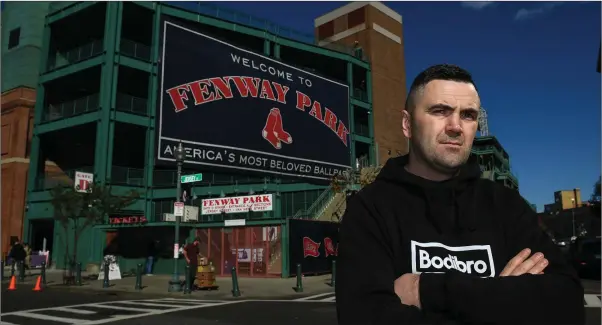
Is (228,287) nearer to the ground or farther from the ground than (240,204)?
nearer to the ground

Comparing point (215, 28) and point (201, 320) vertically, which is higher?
point (215, 28)

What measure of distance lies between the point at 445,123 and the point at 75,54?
122 feet

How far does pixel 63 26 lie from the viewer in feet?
115

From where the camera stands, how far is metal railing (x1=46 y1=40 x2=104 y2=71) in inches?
1276

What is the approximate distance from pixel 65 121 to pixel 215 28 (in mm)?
13080

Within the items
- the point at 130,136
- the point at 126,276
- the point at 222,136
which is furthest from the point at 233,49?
the point at 130,136

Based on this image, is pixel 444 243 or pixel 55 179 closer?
pixel 444 243

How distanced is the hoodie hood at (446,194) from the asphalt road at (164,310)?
302 inches

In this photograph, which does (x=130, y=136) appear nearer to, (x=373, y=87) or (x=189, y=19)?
(x=189, y=19)

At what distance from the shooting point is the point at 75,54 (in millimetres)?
34031

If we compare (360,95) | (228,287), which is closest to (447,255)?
(228,287)

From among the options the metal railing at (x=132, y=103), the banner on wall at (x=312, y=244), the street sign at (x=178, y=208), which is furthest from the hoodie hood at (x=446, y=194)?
the metal railing at (x=132, y=103)

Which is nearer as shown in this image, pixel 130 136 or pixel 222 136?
pixel 222 136

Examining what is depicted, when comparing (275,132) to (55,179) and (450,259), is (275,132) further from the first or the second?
(55,179)
